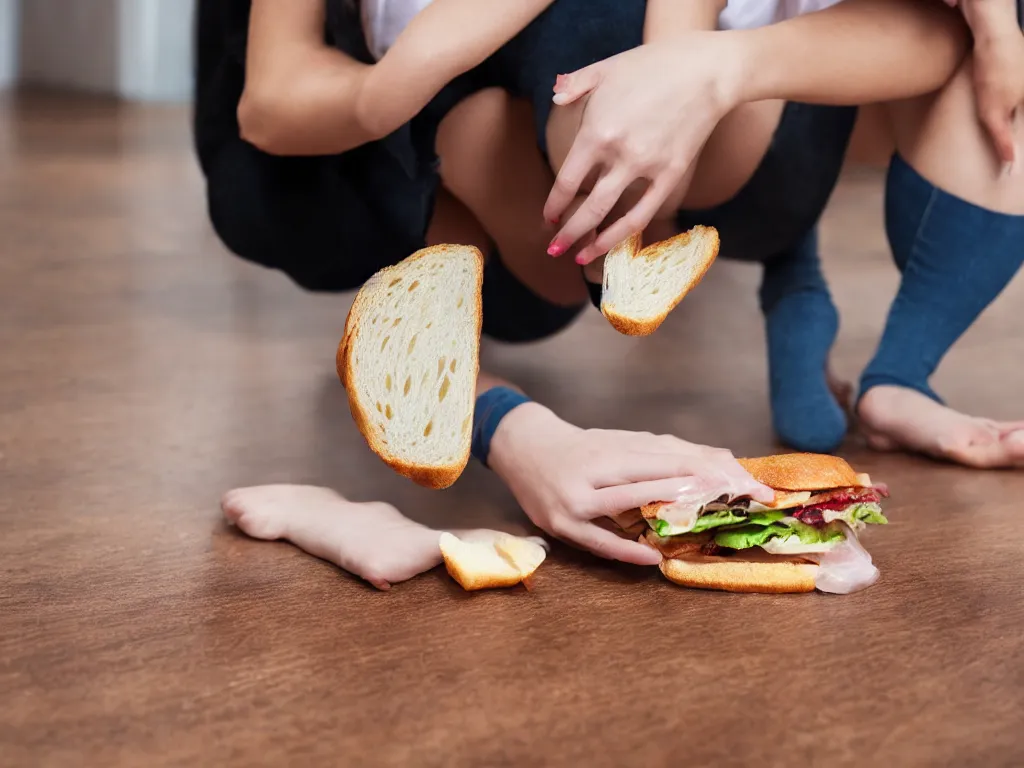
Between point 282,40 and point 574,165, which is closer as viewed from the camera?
point 574,165

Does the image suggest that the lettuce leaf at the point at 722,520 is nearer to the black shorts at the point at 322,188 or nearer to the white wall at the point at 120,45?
the black shorts at the point at 322,188

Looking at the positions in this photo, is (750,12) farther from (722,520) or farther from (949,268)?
(722,520)

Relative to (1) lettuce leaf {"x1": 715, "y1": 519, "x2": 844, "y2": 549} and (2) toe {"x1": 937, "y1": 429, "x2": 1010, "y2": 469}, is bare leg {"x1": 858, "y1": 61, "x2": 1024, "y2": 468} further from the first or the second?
(1) lettuce leaf {"x1": 715, "y1": 519, "x2": 844, "y2": 549}

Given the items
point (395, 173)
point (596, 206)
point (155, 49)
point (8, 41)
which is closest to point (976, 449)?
point (596, 206)

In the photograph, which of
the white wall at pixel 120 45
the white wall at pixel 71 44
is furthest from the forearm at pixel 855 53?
the white wall at pixel 71 44

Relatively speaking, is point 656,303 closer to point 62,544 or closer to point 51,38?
point 62,544
